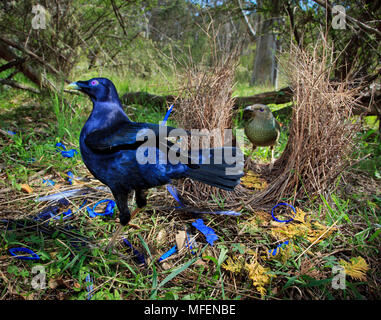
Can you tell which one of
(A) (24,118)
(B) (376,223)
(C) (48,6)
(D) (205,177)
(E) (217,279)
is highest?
(C) (48,6)

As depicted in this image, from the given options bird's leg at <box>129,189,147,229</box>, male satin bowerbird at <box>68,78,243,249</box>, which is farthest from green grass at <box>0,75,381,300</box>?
male satin bowerbird at <box>68,78,243,249</box>

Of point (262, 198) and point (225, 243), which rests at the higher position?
point (262, 198)

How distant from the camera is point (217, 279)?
1693mm

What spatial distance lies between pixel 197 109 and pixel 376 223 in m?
1.83

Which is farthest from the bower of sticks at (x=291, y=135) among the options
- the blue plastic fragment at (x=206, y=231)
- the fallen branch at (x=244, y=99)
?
the fallen branch at (x=244, y=99)

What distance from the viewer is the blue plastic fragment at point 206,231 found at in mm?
1965

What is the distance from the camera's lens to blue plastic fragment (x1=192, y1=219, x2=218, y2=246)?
1.96 metres

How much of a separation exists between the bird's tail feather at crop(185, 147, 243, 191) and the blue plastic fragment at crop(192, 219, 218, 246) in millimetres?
475

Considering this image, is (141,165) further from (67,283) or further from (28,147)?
(28,147)

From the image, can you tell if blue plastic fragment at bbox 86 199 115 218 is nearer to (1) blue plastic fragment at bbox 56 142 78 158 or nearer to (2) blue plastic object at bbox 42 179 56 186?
(2) blue plastic object at bbox 42 179 56 186

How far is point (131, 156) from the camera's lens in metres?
1.71

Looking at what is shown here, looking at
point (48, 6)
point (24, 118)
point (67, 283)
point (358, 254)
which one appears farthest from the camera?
point (48, 6)

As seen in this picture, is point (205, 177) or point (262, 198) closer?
point (205, 177)
